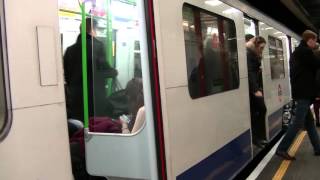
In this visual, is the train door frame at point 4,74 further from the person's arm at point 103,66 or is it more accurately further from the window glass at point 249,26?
the window glass at point 249,26

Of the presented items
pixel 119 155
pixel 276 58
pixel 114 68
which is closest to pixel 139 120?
pixel 119 155

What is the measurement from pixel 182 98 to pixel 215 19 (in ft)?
4.38

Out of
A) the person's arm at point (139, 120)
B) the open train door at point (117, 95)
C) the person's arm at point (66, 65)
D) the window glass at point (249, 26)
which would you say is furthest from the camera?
the window glass at point (249, 26)

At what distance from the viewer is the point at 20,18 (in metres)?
2.04

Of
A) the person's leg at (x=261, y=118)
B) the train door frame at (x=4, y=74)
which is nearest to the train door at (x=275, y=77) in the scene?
the person's leg at (x=261, y=118)

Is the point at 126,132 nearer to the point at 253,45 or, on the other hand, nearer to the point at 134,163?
the point at 134,163

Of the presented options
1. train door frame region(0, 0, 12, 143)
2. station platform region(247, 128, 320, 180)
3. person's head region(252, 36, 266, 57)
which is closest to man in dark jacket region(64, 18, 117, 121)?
train door frame region(0, 0, 12, 143)

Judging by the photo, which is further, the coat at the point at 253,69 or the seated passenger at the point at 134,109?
the coat at the point at 253,69

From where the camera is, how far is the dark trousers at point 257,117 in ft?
20.4

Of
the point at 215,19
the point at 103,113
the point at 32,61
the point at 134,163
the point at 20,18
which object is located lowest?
the point at 134,163

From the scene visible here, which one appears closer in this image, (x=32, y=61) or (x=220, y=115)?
(x=32, y=61)

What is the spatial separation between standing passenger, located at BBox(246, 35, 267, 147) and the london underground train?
62 centimetres

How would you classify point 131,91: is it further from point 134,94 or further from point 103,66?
point 103,66

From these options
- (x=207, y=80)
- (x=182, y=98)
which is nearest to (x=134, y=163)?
(x=182, y=98)
